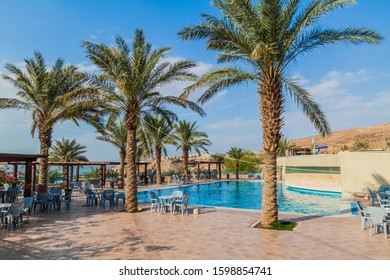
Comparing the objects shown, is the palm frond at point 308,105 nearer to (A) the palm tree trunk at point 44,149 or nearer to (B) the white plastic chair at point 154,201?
(B) the white plastic chair at point 154,201

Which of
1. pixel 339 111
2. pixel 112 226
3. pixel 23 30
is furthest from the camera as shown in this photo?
pixel 339 111

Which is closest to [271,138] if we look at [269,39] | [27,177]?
[269,39]

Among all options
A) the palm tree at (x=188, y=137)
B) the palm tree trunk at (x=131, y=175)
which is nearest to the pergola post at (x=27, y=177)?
the palm tree trunk at (x=131, y=175)

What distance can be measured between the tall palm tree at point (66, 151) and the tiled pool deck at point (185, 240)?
22009 mm

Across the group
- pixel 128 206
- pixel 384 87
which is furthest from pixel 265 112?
pixel 384 87

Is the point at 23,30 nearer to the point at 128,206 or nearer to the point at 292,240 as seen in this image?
the point at 128,206

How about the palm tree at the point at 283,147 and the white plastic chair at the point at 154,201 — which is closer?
the white plastic chair at the point at 154,201

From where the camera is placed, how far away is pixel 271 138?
31.2ft

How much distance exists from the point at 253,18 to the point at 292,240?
6.65 metres

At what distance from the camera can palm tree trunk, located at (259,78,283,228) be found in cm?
943

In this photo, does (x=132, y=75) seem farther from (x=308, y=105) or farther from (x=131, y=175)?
(x=308, y=105)

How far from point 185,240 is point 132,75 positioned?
7479 mm

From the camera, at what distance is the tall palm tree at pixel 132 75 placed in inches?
476
